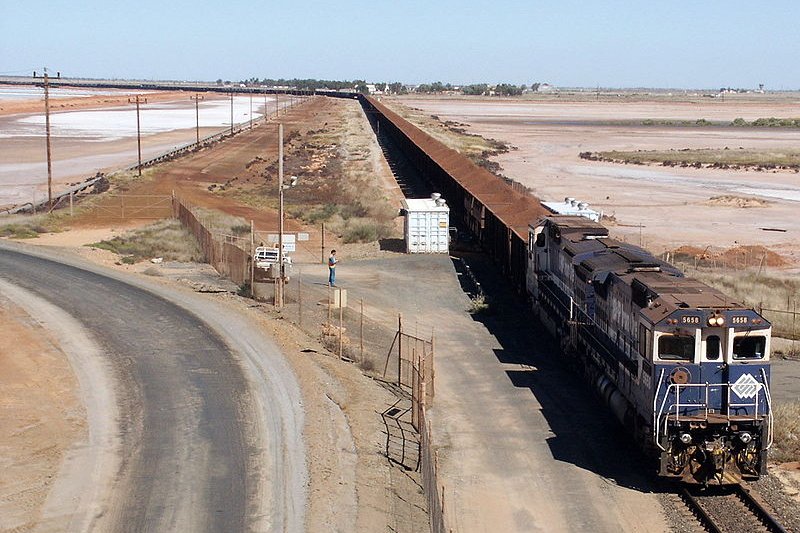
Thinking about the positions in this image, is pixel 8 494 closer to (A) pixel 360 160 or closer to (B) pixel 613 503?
(B) pixel 613 503

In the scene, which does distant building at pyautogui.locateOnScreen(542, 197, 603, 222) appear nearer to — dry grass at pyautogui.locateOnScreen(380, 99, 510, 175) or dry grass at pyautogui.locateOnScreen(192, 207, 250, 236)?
dry grass at pyautogui.locateOnScreen(192, 207, 250, 236)

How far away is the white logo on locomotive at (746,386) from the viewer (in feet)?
68.3

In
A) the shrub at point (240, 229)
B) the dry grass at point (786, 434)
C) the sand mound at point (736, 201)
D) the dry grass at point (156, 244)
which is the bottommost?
the dry grass at point (786, 434)

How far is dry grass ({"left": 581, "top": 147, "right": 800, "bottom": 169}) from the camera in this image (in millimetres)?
113062

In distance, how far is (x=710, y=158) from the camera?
120m

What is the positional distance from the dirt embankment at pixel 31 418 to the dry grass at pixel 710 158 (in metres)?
92.7

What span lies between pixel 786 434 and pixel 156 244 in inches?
1469

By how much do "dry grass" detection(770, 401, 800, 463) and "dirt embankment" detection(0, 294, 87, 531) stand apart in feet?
53.2

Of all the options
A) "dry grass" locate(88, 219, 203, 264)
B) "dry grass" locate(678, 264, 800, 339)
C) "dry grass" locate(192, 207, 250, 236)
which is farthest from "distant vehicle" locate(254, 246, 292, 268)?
"dry grass" locate(678, 264, 800, 339)

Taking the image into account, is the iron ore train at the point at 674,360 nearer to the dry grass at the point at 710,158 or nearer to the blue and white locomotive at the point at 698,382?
the blue and white locomotive at the point at 698,382

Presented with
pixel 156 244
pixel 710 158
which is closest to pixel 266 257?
pixel 156 244

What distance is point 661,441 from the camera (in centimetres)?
2069

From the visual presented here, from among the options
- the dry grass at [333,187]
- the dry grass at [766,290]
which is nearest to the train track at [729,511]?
the dry grass at [766,290]

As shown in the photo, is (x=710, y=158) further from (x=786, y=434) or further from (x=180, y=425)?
(x=180, y=425)
